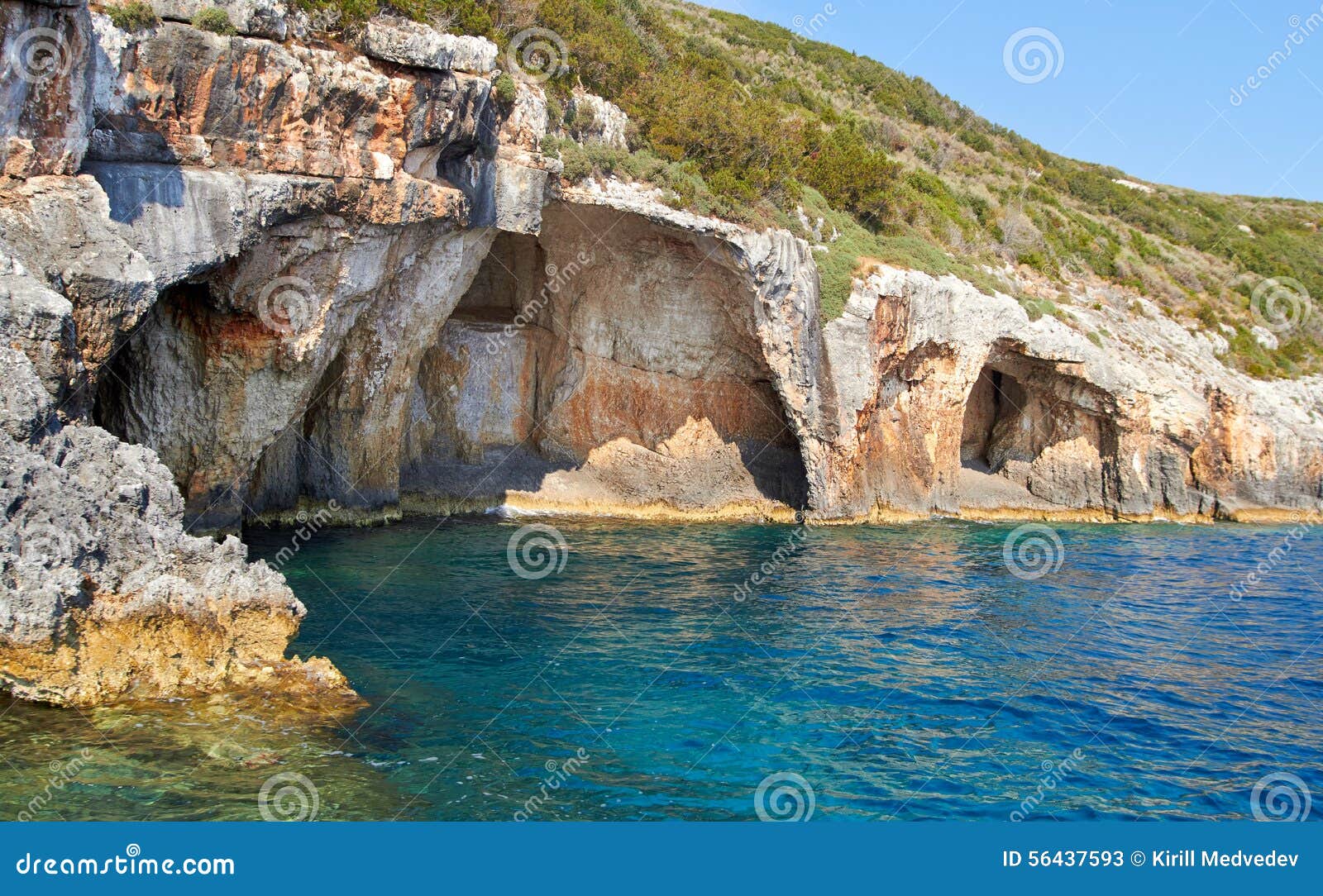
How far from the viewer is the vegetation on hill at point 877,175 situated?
25.2 m

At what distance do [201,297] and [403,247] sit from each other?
429cm

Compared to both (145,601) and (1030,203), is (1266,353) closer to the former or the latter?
(1030,203)

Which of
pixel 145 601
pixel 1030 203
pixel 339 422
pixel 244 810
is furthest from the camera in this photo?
pixel 1030 203

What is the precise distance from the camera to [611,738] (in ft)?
36.9

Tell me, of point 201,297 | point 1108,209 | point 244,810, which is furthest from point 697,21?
point 244,810
